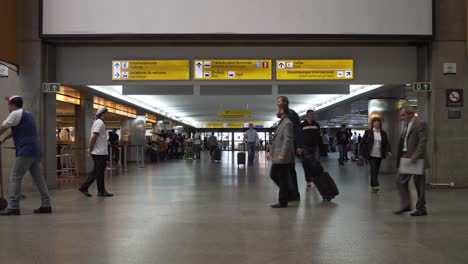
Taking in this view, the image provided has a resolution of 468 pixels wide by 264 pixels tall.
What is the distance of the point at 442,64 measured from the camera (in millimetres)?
10484

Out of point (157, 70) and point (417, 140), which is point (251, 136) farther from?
point (417, 140)

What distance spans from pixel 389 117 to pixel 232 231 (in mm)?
12436

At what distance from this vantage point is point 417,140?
671 cm

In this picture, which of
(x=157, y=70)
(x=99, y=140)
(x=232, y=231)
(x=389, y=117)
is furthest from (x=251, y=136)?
(x=232, y=231)

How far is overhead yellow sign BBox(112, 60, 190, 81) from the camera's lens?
10688 millimetres

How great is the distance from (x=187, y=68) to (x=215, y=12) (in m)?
1.47

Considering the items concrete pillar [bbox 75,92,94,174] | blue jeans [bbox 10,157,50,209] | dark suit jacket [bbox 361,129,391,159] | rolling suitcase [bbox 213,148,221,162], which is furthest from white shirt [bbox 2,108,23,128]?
Answer: rolling suitcase [bbox 213,148,221,162]

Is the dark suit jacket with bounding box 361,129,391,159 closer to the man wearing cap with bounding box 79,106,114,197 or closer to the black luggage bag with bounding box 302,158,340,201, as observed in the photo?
the black luggage bag with bounding box 302,158,340,201

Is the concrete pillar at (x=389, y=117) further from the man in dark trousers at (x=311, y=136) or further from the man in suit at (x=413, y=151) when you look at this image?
the man in suit at (x=413, y=151)

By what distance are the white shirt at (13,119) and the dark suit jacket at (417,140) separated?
18.7ft

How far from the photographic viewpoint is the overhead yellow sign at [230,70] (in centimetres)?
1070

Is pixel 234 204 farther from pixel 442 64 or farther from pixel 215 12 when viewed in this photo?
pixel 442 64

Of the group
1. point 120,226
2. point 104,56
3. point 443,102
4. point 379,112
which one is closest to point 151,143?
point 379,112

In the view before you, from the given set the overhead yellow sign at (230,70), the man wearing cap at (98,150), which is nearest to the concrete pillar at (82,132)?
the overhead yellow sign at (230,70)
